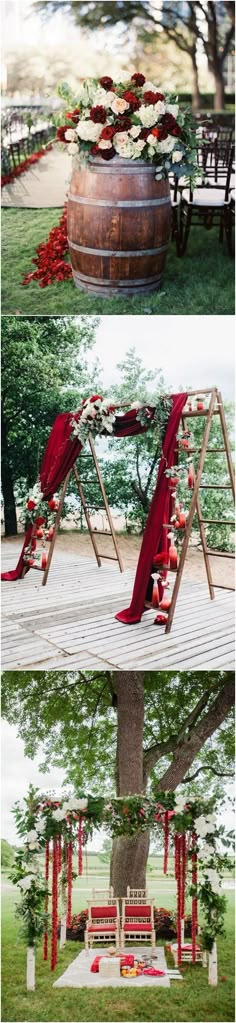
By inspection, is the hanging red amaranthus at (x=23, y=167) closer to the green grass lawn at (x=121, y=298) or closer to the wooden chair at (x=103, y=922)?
the green grass lawn at (x=121, y=298)

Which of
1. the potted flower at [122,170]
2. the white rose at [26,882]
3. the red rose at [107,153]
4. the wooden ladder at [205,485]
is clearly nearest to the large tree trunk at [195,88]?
the potted flower at [122,170]

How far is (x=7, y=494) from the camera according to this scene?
14.1 ft

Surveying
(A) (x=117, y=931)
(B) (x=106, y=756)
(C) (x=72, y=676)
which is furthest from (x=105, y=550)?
(A) (x=117, y=931)

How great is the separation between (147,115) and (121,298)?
2.37ft

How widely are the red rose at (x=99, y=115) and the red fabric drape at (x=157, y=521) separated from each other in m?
1.15

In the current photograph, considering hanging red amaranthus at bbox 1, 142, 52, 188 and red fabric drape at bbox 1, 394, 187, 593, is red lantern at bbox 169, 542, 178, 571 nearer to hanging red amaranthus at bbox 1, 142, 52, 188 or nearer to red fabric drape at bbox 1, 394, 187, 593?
red fabric drape at bbox 1, 394, 187, 593

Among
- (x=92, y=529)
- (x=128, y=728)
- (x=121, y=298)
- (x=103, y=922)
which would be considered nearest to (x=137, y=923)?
(x=103, y=922)

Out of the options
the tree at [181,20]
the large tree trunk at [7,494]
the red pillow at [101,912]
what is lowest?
the red pillow at [101,912]

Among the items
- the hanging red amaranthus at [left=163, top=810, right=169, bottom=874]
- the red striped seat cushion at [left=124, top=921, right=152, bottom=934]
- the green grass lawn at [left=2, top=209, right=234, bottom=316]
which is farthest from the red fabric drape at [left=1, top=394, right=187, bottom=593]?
the red striped seat cushion at [left=124, top=921, right=152, bottom=934]

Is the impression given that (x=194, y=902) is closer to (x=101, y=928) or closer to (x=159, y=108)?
(x=101, y=928)

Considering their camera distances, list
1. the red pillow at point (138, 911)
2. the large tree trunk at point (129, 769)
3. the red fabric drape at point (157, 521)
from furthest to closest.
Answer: the large tree trunk at point (129, 769) → the red pillow at point (138, 911) → the red fabric drape at point (157, 521)

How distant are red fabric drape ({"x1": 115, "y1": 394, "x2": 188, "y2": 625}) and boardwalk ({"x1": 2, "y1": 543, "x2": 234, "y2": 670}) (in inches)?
2.1

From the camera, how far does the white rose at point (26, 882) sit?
14.0 ft

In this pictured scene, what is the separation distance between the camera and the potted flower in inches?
151
